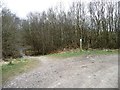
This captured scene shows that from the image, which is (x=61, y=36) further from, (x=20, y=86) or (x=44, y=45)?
(x=20, y=86)

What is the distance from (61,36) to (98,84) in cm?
2389

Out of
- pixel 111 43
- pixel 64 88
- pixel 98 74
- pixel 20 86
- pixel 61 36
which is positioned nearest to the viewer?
pixel 64 88

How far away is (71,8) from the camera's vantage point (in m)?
32.1

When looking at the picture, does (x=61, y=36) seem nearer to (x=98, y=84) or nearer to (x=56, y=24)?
(x=56, y=24)

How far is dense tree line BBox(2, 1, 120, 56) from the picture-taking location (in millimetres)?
25531

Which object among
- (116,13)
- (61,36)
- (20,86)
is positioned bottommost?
(20,86)

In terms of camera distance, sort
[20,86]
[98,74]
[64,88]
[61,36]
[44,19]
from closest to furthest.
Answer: [64,88]
[20,86]
[98,74]
[61,36]
[44,19]

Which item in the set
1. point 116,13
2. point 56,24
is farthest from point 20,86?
point 56,24

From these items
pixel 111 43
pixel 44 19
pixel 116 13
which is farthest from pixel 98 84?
pixel 44 19

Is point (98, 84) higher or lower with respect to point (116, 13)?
lower

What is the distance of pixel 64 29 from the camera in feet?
102

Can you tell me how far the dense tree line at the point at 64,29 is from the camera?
83.8 ft

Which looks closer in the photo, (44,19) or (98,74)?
(98,74)

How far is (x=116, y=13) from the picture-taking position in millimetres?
27203
